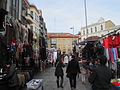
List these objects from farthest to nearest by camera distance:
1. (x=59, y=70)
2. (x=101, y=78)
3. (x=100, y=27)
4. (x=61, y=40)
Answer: (x=61, y=40) < (x=100, y=27) < (x=59, y=70) < (x=101, y=78)

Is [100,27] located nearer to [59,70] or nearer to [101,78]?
[59,70]

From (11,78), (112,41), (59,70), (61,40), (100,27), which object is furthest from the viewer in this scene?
(61,40)

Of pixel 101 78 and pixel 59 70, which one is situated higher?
pixel 101 78

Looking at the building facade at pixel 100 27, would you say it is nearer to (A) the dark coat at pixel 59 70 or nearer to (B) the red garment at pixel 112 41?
(A) the dark coat at pixel 59 70

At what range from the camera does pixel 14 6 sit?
507 inches

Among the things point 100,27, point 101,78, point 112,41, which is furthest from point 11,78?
point 100,27

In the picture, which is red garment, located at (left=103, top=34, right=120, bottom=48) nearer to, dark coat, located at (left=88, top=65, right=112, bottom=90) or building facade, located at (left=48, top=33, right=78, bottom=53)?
dark coat, located at (left=88, top=65, right=112, bottom=90)

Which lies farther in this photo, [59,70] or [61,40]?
[61,40]

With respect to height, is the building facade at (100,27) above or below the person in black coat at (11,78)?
above

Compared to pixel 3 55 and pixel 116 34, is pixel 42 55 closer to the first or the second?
pixel 3 55

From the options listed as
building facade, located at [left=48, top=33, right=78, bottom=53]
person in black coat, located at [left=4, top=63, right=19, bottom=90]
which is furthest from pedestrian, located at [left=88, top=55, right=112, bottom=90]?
building facade, located at [left=48, top=33, right=78, bottom=53]

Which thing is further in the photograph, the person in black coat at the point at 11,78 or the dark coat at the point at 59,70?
the dark coat at the point at 59,70

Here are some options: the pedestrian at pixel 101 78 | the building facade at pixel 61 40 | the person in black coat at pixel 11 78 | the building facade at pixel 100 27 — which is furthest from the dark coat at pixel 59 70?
the building facade at pixel 61 40

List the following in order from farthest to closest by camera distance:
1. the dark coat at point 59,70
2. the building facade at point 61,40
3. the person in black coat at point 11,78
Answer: the building facade at point 61,40
the dark coat at point 59,70
the person in black coat at point 11,78
